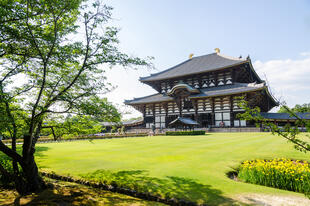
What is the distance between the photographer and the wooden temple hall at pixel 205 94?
101 ft

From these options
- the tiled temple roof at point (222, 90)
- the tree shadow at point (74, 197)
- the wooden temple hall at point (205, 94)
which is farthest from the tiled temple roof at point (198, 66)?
the tree shadow at point (74, 197)

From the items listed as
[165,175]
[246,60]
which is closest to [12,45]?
[165,175]

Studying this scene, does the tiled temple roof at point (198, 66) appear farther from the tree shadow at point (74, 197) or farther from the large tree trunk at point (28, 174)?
the large tree trunk at point (28, 174)

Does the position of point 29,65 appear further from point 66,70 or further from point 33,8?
point 33,8

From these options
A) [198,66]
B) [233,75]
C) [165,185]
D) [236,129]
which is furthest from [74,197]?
[198,66]

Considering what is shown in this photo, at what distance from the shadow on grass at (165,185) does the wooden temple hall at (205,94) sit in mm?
22300

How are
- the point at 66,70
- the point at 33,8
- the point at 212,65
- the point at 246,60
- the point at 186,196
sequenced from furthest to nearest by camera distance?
the point at 212,65, the point at 246,60, the point at 66,70, the point at 33,8, the point at 186,196

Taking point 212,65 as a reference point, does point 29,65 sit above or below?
below

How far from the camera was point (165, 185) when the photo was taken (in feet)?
17.5

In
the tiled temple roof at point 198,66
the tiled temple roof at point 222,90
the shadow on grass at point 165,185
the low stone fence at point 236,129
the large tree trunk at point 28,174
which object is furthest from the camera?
the tiled temple roof at point 198,66

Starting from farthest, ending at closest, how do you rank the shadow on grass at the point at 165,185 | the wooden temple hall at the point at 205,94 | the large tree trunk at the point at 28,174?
the wooden temple hall at the point at 205,94
the large tree trunk at the point at 28,174
the shadow on grass at the point at 165,185

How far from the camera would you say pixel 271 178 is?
5930mm

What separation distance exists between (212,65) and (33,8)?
34.4 meters

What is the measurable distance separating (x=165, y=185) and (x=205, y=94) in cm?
2881
